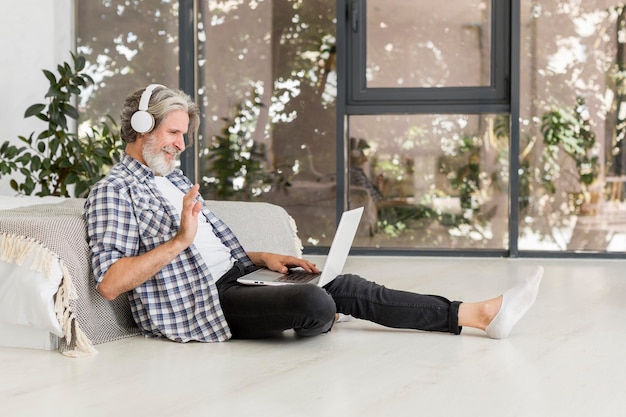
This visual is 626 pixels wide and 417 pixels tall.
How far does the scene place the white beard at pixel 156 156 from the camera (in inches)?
114

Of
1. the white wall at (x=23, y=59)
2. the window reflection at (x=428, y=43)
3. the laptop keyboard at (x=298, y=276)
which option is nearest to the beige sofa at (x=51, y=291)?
the laptop keyboard at (x=298, y=276)

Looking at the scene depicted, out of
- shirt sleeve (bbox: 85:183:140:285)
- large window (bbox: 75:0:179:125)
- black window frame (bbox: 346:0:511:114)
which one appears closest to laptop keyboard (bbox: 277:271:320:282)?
shirt sleeve (bbox: 85:183:140:285)

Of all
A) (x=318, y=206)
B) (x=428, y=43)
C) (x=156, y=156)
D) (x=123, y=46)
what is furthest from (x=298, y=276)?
(x=123, y=46)

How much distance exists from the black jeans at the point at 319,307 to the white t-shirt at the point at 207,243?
0.04 metres

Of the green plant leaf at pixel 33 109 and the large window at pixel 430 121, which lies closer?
the green plant leaf at pixel 33 109

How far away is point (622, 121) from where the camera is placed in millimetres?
5379

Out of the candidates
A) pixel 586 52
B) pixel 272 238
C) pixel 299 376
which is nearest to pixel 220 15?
pixel 586 52

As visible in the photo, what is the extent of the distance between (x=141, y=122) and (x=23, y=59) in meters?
3.06

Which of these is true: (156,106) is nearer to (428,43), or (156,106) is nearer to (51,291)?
(51,291)

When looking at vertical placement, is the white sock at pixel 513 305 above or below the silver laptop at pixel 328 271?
below

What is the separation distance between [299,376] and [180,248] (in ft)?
1.75

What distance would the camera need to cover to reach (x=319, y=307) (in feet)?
8.98

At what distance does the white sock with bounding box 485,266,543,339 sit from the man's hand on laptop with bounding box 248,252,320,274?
60 centimetres

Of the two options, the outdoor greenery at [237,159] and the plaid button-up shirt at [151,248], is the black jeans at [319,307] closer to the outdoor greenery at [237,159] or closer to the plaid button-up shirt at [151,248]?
the plaid button-up shirt at [151,248]
